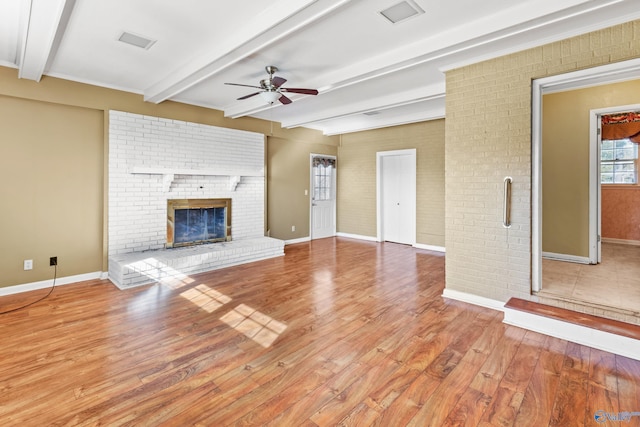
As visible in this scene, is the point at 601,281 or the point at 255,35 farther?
the point at 601,281

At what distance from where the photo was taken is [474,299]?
3594 mm

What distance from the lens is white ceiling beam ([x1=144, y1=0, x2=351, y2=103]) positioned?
95.0 inches

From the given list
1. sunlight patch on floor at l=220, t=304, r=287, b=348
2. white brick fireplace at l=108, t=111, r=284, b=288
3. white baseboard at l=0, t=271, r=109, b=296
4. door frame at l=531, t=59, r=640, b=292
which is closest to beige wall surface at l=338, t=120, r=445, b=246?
white brick fireplace at l=108, t=111, r=284, b=288

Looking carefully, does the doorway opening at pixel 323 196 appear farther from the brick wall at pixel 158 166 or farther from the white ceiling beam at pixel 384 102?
the brick wall at pixel 158 166

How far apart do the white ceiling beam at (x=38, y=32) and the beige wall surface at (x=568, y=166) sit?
19.4 ft

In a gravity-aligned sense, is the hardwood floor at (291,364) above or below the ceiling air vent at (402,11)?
below

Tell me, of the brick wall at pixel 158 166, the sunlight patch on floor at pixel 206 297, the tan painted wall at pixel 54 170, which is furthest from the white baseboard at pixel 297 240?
A: the tan painted wall at pixel 54 170

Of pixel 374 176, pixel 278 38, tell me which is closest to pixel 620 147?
pixel 374 176

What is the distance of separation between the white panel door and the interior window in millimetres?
3582

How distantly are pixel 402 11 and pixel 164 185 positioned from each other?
4173 millimetres

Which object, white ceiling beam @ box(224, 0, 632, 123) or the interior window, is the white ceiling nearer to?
white ceiling beam @ box(224, 0, 632, 123)

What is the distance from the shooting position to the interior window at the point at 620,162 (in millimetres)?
5941

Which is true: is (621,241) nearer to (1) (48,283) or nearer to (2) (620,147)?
(2) (620,147)

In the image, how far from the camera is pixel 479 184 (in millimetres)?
3523
